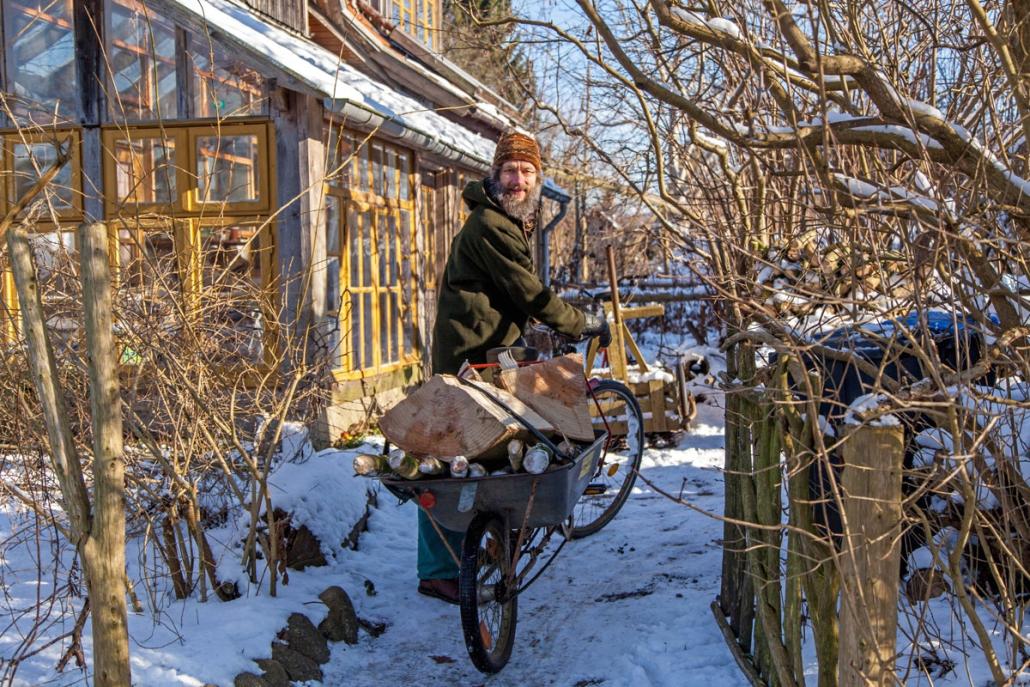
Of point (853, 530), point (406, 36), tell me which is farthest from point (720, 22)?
point (406, 36)

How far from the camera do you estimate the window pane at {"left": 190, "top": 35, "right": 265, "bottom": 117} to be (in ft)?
29.6

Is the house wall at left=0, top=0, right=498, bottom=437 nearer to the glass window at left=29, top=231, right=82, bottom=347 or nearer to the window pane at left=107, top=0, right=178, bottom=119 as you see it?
the window pane at left=107, top=0, right=178, bottom=119

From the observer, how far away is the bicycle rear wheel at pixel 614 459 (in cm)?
675

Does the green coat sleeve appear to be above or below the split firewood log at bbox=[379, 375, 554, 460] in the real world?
above

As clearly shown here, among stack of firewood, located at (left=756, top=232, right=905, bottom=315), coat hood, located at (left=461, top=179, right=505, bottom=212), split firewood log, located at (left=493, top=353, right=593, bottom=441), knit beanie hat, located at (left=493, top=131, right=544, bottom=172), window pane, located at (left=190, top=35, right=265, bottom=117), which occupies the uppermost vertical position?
window pane, located at (left=190, top=35, right=265, bottom=117)

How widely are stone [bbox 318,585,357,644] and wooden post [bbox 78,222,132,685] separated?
6.21 feet

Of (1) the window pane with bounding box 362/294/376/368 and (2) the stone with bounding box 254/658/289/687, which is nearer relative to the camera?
(2) the stone with bounding box 254/658/289/687

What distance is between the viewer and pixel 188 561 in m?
5.10

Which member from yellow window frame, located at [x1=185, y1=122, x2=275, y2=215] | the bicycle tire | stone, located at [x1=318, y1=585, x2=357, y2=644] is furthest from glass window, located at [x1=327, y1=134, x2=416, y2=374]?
the bicycle tire

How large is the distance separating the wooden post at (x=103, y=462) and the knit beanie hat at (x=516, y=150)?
2.78m

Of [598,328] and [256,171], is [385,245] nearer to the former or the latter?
[256,171]

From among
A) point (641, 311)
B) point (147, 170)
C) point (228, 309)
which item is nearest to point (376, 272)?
point (147, 170)

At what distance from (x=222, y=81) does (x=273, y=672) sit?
5.94 metres

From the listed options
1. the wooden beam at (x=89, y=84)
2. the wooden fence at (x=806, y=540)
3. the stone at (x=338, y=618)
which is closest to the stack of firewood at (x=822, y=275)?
the wooden fence at (x=806, y=540)
